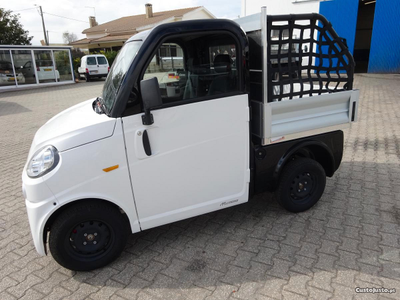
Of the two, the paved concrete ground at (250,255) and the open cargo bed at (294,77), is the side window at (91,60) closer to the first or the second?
the paved concrete ground at (250,255)

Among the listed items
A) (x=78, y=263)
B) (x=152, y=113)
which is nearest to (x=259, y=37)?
(x=152, y=113)

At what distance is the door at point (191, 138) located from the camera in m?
2.60

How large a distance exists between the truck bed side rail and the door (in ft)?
1.32

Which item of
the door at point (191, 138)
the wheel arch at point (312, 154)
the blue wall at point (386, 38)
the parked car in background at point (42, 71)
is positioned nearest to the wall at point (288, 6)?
the blue wall at point (386, 38)

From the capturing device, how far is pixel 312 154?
12.0 feet

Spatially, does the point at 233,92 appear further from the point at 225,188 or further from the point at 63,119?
the point at 63,119

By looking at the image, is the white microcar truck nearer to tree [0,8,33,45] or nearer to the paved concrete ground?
the paved concrete ground

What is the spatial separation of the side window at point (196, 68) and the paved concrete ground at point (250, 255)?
Answer: 146 centimetres

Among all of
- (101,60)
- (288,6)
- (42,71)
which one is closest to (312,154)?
(288,6)

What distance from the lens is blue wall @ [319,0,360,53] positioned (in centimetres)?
1645

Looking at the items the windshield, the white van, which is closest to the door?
the windshield

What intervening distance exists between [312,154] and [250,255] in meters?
1.54

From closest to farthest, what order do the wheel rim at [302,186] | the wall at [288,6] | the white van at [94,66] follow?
1. the wheel rim at [302,186]
2. the wall at [288,6]
3. the white van at [94,66]

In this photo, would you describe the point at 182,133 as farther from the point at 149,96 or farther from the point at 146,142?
the point at 149,96
